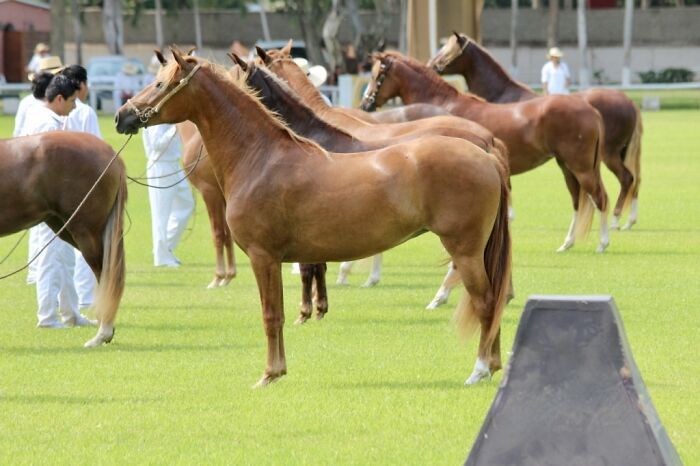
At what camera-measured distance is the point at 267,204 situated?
30.1 ft

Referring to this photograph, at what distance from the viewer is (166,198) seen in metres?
16.3

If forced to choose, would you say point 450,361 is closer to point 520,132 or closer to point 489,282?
point 489,282

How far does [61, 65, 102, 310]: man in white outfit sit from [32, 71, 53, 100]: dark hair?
0.34 metres

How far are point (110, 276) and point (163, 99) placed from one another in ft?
7.14

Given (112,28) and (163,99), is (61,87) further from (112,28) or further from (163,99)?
(112,28)

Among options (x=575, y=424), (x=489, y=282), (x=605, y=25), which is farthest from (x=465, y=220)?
(x=605, y=25)

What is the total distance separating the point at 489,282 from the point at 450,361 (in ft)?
3.66

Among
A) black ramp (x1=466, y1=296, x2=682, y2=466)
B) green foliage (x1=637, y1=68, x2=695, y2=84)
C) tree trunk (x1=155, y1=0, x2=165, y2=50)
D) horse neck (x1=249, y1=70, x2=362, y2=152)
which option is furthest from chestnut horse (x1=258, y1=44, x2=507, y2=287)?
tree trunk (x1=155, y1=0, x2=165, y2=50)

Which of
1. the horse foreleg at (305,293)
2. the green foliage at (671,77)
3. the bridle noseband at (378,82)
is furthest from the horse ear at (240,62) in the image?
the green foliage at (671,77)

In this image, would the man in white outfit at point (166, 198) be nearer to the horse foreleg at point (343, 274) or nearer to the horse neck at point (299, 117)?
the horse foreleg at point (343, 274)

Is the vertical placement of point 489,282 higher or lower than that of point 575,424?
lower

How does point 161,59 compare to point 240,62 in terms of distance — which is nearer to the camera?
point 161,59

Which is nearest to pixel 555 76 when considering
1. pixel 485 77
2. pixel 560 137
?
pixel 485 77

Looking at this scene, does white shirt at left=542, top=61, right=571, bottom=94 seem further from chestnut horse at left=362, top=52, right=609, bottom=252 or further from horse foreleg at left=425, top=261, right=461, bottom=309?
horse foreleg at left=425, top=261, right=461, bottom=309
